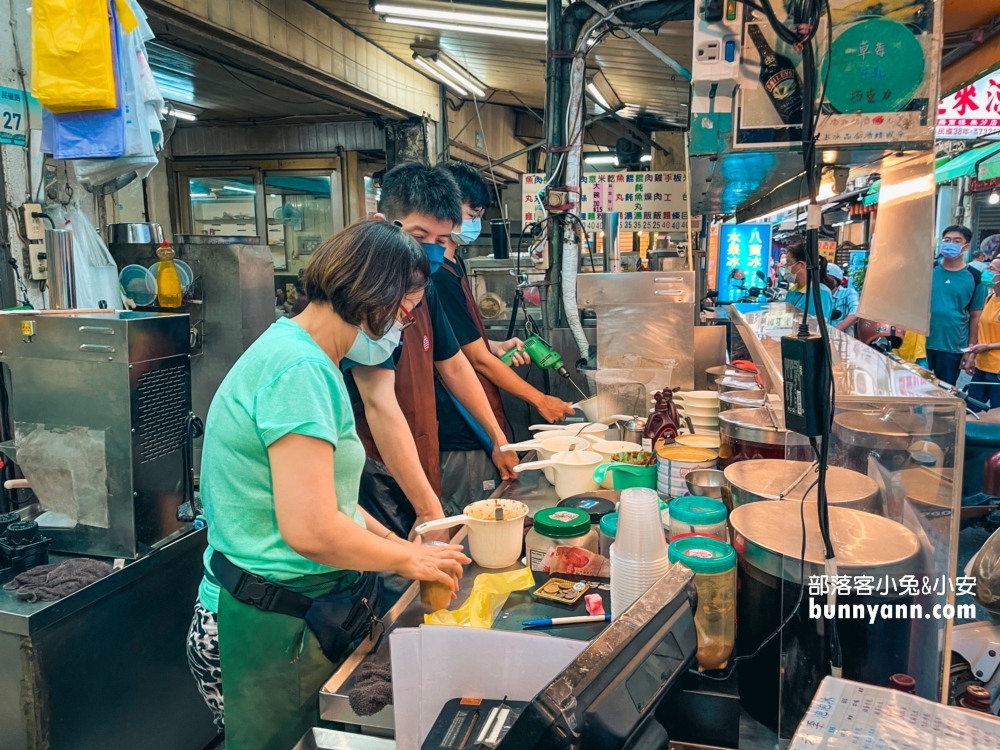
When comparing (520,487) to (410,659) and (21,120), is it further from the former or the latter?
(21,120)

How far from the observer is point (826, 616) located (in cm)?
111

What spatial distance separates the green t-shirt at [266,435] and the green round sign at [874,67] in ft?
4.07

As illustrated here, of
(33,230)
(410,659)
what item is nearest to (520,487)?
(410,659)

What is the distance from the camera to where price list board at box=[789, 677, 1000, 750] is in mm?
873

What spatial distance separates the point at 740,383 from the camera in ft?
8.81

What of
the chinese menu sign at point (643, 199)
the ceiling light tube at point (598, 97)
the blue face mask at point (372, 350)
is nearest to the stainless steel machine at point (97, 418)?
the blue face mask at point (372, 350)

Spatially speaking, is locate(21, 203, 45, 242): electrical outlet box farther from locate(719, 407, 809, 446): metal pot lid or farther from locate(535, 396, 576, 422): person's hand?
locate(719, 407, 809, 446): metal pot lid

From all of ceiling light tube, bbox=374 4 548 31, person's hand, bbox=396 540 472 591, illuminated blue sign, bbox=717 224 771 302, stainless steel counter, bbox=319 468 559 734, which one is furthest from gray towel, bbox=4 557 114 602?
illuminated blue sign, bbox=717 224 771 302

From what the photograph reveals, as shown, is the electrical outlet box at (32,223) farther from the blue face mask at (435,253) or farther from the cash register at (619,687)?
the cash register at (619,687)

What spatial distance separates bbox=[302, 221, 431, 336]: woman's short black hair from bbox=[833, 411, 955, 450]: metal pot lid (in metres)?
0.95

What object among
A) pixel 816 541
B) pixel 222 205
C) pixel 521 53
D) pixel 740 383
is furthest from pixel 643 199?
pixel 222 205

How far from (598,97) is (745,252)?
4323 mm

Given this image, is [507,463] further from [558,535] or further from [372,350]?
[558,535]

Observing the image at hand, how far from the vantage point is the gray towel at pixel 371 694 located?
126 centimetres
